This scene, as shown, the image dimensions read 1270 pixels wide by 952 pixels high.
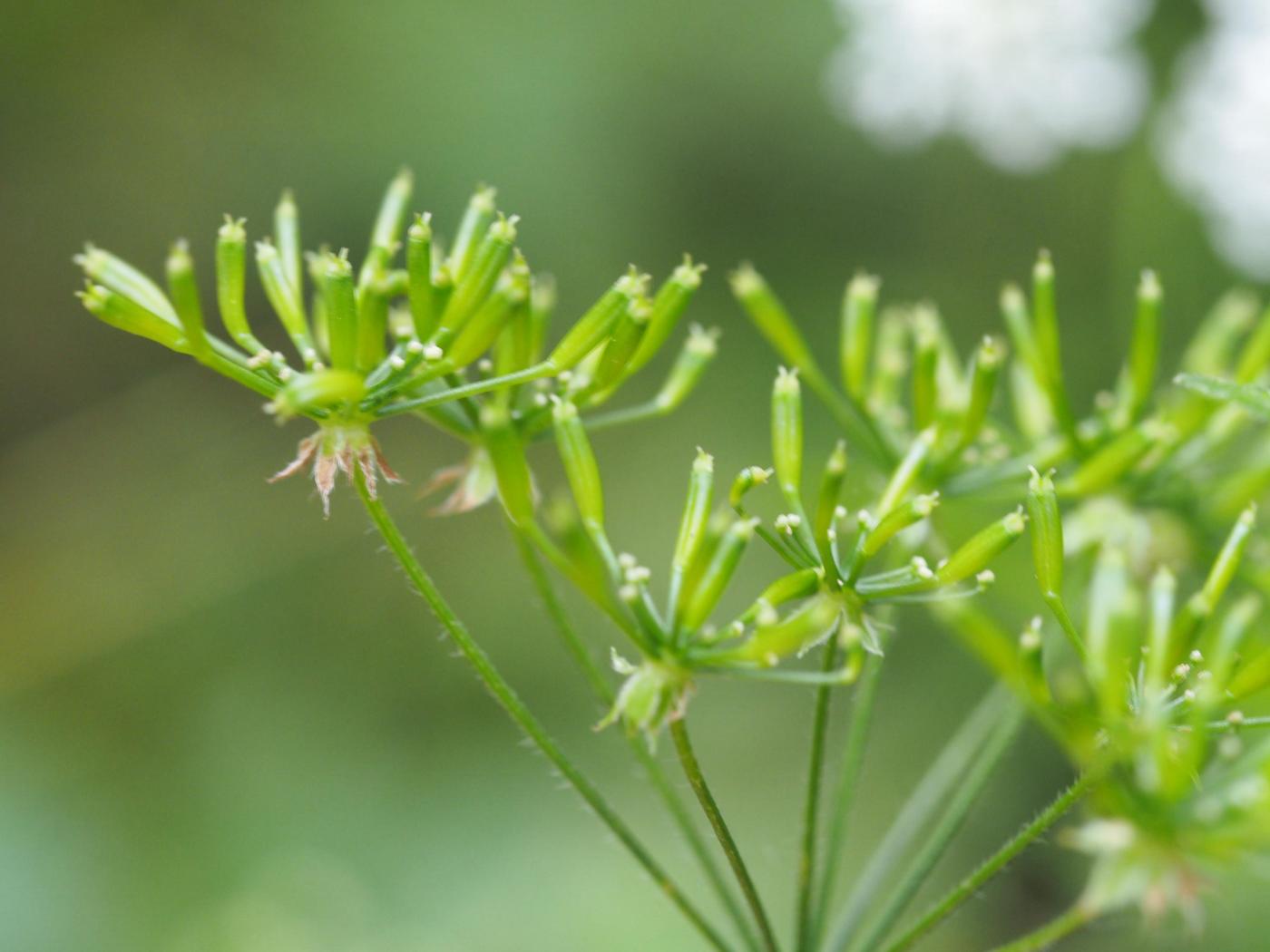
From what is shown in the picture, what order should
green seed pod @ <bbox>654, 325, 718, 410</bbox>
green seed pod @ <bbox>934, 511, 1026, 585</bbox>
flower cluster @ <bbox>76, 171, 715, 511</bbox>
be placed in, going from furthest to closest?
1. green seed pod @ <bbox>654, 325, 718, 410</bbox>
2. flower cluster @ <bbox>76, 171, 715, 511</bbox>
3. green seed pod @ <bbox>934, 511, 1026, 585</bbox>

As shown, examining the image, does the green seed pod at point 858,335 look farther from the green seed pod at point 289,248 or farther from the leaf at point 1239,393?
the green seed pod at point 289,248

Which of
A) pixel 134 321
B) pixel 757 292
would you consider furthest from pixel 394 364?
pixel 757 292

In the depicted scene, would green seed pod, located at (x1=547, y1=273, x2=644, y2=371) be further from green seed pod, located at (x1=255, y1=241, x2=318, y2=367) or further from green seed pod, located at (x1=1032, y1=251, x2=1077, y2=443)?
green seed pod, located at (x1=1032, y1=251, x2=1077, y2=443)

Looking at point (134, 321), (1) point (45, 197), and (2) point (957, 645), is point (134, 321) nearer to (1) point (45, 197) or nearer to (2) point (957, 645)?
(2) point (957, 645)

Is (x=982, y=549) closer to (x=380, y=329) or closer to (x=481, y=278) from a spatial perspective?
(x=481, y=278)

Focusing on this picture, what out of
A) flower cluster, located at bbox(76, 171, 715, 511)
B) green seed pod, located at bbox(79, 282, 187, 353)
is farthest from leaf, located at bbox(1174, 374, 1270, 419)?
green seed pod, located at bbox(79, 282, 187, 353)

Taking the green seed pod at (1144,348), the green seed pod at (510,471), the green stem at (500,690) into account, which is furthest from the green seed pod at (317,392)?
the green seed pod at (1144,348)
